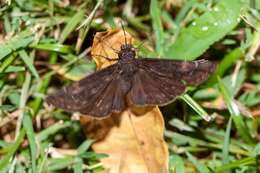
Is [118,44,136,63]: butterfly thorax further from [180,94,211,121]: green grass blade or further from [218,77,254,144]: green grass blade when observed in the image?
[218,77,254,144]: green grass blade

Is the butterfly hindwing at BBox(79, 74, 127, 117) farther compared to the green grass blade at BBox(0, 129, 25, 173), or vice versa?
the green grass blade at BBox(0, 129, 25, 173)

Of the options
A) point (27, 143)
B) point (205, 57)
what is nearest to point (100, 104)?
point (27, 143)

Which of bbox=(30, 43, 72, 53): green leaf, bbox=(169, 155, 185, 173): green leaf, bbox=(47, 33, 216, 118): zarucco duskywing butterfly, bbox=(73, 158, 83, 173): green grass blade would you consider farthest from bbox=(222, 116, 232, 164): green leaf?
bbox=(30, 43, 72, 53): green leaf

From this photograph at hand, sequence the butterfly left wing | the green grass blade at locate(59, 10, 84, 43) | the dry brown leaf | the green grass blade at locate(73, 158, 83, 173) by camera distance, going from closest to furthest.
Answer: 1. the butterfly left wing
2. the dry brown leaf
3. the green grass blade at locate(73, 158, 83, 173)
4. the green grass blade at locate(59, 10, 84, 43)

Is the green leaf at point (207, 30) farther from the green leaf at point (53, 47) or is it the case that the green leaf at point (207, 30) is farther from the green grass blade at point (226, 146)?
the green leaf at point (53, 47)

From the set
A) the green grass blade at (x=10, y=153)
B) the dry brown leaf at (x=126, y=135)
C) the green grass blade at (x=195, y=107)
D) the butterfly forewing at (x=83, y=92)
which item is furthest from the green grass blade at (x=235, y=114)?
the green grass blade at (x=10, y=153)

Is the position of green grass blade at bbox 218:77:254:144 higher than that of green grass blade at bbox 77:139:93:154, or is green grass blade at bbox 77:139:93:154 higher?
green grass blade at bbox 218:77:254:144

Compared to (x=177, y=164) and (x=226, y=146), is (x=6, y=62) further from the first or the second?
(x=226, y=146)
